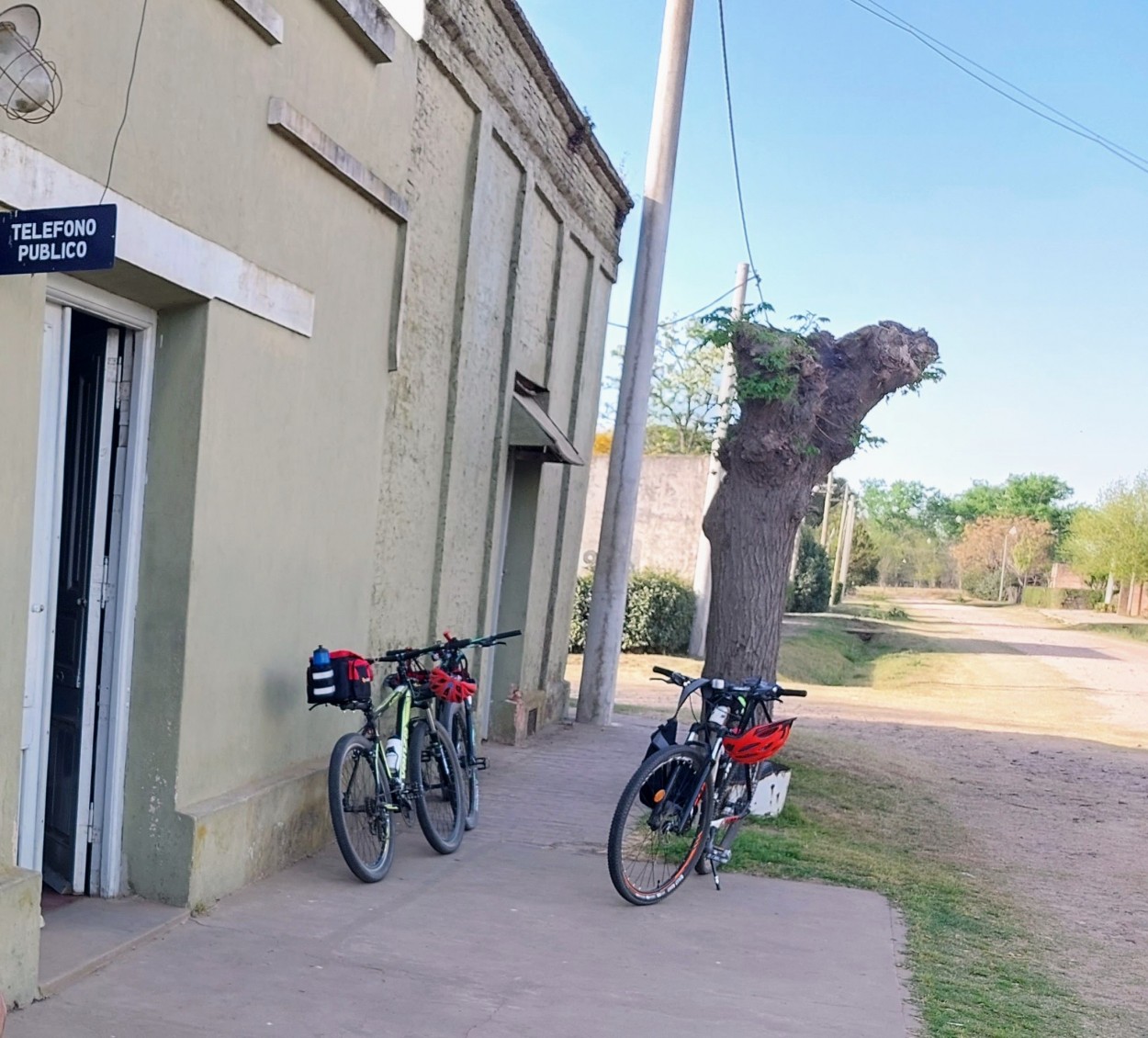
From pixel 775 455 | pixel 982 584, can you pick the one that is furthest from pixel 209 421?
pixel 982 584

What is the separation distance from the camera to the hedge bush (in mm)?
22375

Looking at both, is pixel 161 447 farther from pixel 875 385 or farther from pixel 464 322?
pixel 875 385

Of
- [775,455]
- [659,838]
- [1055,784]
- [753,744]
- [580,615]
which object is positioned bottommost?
[580,615]

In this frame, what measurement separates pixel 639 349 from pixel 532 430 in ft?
8.09

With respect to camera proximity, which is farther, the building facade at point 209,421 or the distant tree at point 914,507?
the distant tree at point 914,507

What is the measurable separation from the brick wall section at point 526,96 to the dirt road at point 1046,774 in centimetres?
624

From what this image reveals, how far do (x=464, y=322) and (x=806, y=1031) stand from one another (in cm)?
532

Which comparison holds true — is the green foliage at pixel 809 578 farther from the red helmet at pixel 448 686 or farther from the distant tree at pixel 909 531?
the distant tree at pixel 909 531

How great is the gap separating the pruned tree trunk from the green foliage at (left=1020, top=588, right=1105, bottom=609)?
7104 centimetres

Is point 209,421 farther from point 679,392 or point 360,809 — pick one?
point 679,392

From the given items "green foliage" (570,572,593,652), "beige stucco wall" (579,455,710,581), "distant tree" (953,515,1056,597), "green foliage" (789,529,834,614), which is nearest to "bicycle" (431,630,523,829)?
"green foliage" (570,572,593,652)

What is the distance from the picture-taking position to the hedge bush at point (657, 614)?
22.4m

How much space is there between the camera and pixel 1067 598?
253 feet

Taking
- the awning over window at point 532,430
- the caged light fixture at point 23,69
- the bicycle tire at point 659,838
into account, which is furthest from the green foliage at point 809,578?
the caged light fixture at point 23,69
